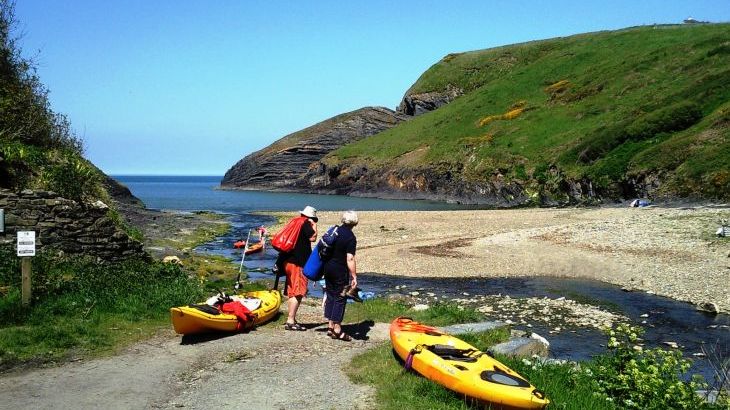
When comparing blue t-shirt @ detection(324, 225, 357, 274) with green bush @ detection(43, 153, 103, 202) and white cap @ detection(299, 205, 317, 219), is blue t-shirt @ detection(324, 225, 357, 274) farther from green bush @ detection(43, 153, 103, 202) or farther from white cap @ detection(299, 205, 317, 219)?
green bush @ detection(43, 153, 103, 202)

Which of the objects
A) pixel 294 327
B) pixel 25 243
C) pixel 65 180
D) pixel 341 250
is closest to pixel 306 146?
pixel 65 180

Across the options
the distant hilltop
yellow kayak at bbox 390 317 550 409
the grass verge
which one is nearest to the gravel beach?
yellow kayak at bbox 390 317 550 409

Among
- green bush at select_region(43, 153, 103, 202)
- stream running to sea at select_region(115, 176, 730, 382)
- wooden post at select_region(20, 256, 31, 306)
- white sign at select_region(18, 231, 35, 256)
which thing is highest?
green bush at select_region(43, 153, 103, 202)

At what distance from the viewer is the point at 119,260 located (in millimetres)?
14867

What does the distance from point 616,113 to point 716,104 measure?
1473cm

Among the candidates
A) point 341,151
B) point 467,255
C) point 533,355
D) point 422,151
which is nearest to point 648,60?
point 422,151

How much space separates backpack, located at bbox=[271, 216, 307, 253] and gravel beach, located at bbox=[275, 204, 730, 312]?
13.0 meters

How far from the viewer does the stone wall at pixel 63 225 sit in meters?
13.4

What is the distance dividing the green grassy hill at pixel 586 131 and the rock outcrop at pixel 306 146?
1404 centimetres

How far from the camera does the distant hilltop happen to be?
50969 millimetres

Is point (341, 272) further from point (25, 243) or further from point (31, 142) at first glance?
point (31, 142)

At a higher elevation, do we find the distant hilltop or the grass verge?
the distant hilltop

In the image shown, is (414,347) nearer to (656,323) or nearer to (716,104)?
(656,323)

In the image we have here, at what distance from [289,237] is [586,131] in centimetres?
6479
